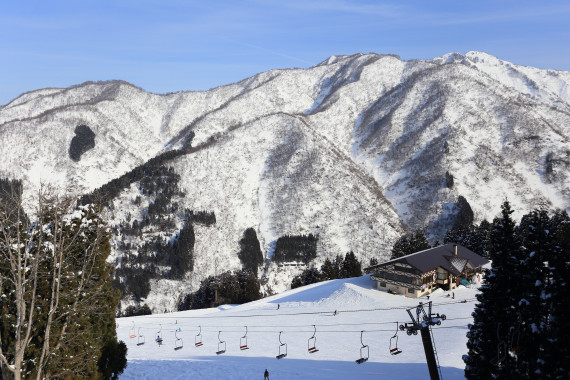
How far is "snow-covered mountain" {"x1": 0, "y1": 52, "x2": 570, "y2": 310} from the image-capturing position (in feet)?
375

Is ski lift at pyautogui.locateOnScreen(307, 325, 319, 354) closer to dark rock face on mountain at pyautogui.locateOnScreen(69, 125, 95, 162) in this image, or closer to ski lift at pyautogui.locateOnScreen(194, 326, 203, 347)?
ski lift at pyautogui.locateOnScreen(194, 326, 203, 347)

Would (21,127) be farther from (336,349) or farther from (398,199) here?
(336,349)

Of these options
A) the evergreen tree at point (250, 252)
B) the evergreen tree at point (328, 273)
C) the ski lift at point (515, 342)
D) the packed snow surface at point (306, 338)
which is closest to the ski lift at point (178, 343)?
the packed snow surface at point (306, 338)

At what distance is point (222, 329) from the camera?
43.7 metres

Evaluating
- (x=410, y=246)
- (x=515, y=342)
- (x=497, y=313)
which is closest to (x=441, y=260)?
(x=410, y=246)

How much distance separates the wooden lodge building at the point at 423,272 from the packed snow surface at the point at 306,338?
1.76m

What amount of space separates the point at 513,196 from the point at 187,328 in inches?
4512

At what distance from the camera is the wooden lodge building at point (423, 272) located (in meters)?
52.8

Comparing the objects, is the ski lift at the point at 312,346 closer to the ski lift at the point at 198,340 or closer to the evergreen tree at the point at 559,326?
the ski lift at the point at 198,340

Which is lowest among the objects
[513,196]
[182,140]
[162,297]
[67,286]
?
[162,297]

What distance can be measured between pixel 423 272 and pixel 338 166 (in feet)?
287

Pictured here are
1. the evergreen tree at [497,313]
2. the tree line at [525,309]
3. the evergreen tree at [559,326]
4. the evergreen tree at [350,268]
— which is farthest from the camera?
the evergreen tree at [350,268]

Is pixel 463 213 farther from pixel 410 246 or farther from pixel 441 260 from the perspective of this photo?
pixel 441 260

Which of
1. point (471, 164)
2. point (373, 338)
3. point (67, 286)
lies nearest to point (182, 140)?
point (471, 164)
